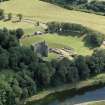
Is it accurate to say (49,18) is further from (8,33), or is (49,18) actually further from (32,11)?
(8,33)

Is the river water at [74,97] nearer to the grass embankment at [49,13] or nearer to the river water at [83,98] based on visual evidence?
the river water at [83,98]

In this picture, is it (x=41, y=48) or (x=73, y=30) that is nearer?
(x=41, y=48)

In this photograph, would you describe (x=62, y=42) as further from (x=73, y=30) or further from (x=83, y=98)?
(x=83, y=98)

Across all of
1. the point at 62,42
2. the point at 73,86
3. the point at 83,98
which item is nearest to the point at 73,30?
the point at 62,42

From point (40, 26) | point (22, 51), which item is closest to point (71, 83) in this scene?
point (22, 51)

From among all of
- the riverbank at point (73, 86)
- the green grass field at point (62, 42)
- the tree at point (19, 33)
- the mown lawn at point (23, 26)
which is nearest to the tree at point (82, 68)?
the riverbank at point (73, 86)
